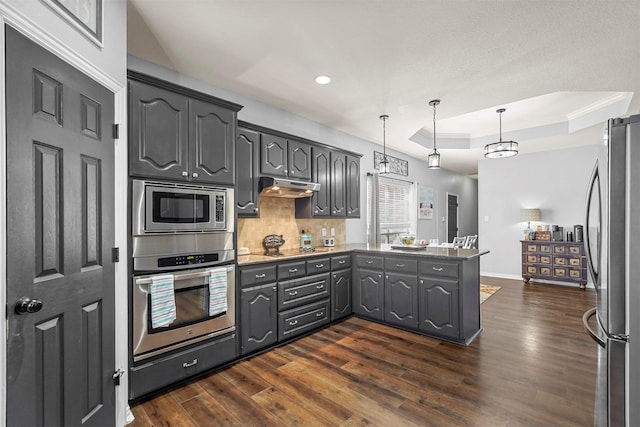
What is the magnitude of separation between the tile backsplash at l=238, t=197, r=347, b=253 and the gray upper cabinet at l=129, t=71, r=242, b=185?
1.00 meters

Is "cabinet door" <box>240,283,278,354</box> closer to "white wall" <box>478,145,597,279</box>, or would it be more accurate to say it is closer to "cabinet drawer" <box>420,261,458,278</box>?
"cabinet drawer" <box>420,261,458,278</box>

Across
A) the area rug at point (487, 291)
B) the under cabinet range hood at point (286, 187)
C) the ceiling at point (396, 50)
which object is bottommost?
the area rug at point (487, 291)

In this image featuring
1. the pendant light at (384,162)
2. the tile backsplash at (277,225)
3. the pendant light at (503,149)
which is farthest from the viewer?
the pendant light at (503,149)

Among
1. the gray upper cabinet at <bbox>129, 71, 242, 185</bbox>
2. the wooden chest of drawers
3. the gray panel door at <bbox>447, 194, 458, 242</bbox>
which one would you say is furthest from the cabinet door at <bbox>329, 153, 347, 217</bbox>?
the gray panel door at <bbox>447, 194, 458, 242</bbox>

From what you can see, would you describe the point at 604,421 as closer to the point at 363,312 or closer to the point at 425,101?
the point at 363,312

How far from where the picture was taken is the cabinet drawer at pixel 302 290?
3171 mm

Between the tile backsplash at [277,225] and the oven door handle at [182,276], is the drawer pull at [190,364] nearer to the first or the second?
the oven door handle at [182,276]

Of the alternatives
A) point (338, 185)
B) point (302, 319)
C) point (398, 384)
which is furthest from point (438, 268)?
point (338, 185)

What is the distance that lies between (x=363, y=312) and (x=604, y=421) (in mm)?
2454

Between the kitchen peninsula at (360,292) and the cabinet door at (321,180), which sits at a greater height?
the cabinet door at (321,180)

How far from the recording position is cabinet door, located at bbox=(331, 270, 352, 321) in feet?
12.3

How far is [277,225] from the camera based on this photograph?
3996 mm

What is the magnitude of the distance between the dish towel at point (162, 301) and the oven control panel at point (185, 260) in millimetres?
89

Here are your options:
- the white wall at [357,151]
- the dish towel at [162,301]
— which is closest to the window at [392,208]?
the white wall at [357,151]
